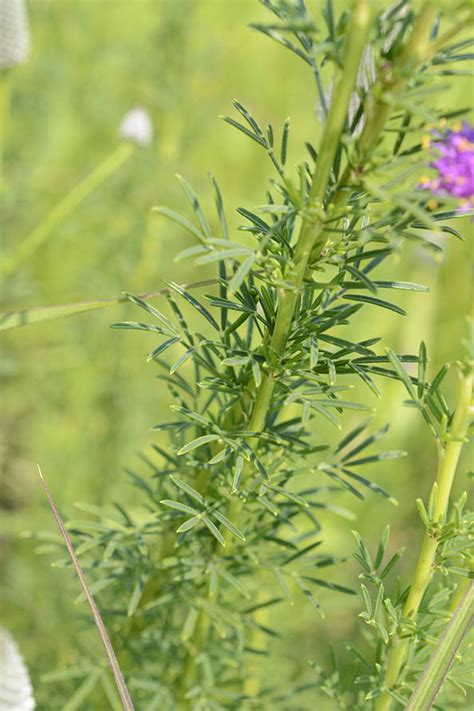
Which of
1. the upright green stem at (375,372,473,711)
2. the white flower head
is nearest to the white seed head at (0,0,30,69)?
the white flower head

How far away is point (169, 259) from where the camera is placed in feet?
5.75

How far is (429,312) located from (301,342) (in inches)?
53.0

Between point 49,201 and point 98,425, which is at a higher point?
point 49,201

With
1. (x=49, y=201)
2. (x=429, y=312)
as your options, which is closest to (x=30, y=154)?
(x=49, y=201)

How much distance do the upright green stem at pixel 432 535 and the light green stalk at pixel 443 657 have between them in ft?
0.12

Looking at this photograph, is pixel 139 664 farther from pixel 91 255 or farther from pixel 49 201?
pixel 49 201

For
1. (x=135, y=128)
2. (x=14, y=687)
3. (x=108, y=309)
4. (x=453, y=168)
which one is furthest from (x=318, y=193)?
(x=108, y=309)

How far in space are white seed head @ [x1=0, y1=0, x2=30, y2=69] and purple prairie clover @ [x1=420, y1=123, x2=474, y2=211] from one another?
2.77 feet

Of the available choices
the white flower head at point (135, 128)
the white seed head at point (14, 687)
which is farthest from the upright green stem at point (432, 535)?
the white flower head at point (135, 128)

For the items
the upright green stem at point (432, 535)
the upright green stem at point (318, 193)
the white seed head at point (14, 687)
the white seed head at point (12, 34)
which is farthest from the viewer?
the white seed head at point (12, 34)

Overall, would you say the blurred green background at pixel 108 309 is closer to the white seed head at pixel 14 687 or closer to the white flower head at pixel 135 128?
the white flower head at pixel 135 128

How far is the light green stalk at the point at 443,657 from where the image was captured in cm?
54

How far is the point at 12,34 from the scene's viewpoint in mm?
1186

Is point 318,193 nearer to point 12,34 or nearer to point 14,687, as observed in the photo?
point 14,687
